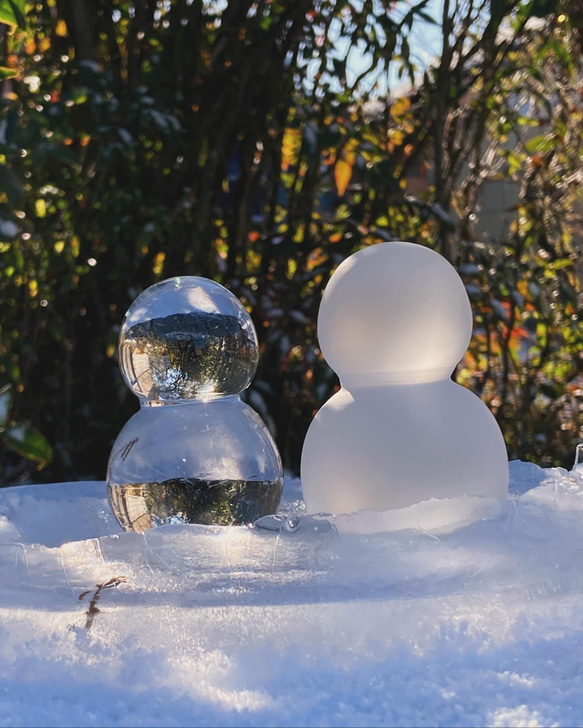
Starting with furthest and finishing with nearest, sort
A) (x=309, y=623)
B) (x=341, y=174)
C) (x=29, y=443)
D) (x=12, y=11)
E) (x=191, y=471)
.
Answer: (x=341, y=174), (x=29, y=443), (x=12, y=11), (x=191, y=471), (x=309, y=623)

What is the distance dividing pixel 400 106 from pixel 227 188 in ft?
1.71

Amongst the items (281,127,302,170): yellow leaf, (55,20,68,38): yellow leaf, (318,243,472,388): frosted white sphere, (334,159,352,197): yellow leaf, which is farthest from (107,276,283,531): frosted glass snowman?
(55,20,68,38): yellow leaf

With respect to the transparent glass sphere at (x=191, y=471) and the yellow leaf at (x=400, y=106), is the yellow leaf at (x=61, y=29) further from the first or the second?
the transparent glass sphere at (x=191, y=471)

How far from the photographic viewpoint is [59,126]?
166cm

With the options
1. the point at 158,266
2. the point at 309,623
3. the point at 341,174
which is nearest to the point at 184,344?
the point at 309,623

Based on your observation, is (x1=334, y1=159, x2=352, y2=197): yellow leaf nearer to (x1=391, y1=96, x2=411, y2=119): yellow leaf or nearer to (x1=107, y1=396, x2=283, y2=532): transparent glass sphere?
(x1=391, y1=96, x2=411, y2=119): yellow leaf

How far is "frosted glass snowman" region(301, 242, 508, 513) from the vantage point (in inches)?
30.6

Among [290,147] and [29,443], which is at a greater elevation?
[290,147]

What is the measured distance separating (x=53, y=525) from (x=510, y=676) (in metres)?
0.57

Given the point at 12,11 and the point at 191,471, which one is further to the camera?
the point at 12,11

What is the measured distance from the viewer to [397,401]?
0.81 m

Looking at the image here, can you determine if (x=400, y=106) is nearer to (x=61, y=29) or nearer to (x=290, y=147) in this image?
(x=290, y=147)

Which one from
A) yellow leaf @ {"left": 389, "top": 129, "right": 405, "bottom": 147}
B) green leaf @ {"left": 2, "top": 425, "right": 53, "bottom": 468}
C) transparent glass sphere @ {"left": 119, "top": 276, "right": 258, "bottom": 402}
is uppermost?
yellow leaf @ {"left": 389, "top": 129, "right": 405, "bottom": 147}

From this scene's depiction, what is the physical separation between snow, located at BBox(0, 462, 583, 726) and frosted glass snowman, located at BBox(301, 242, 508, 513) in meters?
0.10
